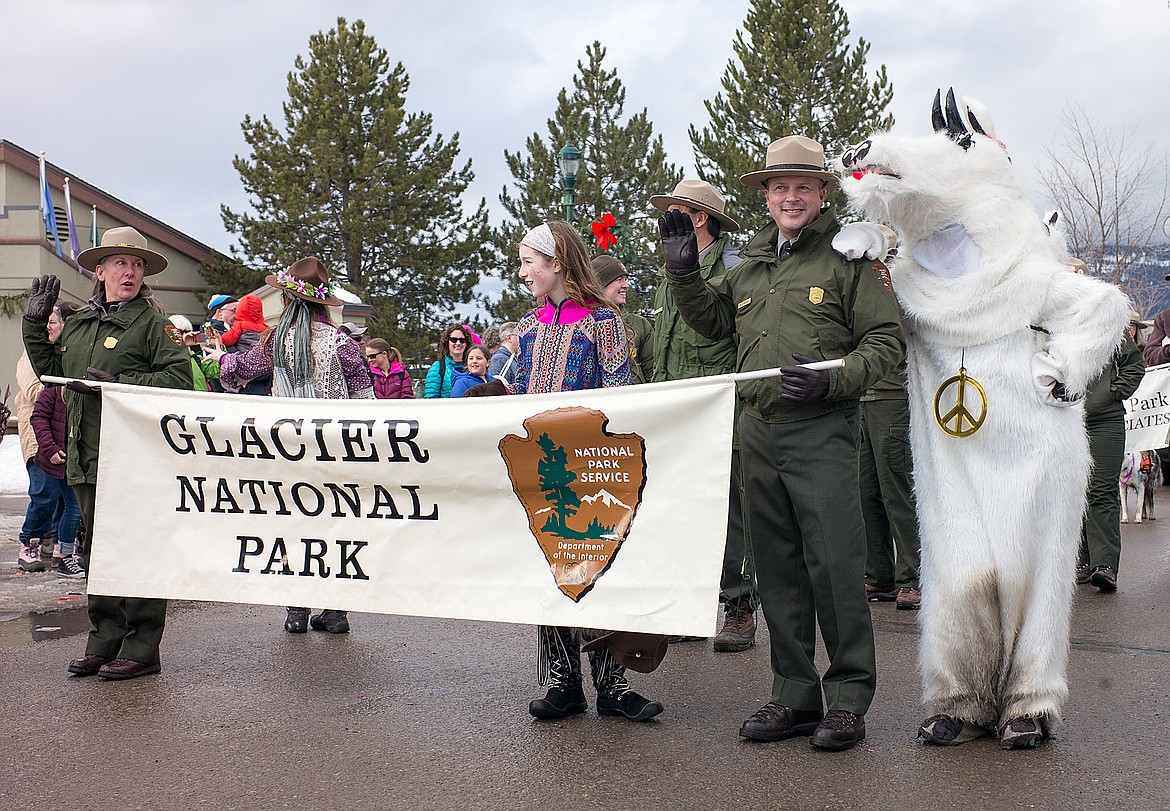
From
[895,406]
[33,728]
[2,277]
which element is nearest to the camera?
[33,728]

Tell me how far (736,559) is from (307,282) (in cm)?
293

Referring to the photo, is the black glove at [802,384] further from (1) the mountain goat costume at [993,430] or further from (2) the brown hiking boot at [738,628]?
(2) the brown hiking boot at [738,628]

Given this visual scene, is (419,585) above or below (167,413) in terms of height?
below

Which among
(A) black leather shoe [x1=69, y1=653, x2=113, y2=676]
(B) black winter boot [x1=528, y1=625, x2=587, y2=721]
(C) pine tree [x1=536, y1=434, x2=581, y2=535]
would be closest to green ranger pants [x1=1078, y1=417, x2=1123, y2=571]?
(B) black winter boot [x1=528, y1=625, x2=587, y2=721]

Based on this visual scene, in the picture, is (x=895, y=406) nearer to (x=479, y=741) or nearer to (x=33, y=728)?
(x=479, y=741)

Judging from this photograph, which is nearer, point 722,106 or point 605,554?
point 605,554

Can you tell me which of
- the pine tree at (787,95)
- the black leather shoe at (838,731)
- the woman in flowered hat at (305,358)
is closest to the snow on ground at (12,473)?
the woman in flowered hat at (305,358)

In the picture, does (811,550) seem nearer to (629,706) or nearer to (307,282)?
(629,706)

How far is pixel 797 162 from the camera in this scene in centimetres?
466

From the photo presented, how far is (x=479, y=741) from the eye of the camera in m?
4.60

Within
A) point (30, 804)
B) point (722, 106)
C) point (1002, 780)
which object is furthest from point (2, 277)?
point (1002, 780)

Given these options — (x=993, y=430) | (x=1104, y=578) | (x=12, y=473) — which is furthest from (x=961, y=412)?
(x=12, y=473)

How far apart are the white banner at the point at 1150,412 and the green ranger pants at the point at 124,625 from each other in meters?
9.35

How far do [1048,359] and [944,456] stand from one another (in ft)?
1.78
